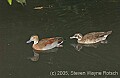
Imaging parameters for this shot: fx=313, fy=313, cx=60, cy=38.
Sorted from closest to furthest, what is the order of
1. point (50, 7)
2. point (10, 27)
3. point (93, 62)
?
1. point (93, 62)
2. point (10, 27)
3. point (50, 7)

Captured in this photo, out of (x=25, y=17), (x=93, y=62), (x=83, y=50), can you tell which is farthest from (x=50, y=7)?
(x=93, y=62)

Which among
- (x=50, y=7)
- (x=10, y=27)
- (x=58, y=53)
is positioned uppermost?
(x=50, y=7)

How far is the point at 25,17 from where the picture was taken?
11.5m

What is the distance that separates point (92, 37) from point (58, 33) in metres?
1.10

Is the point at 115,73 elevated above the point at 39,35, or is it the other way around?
the point at 39,35

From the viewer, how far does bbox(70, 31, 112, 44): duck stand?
9.41 meters

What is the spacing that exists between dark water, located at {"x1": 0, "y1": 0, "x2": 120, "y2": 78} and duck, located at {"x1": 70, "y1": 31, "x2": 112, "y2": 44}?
0.66ft

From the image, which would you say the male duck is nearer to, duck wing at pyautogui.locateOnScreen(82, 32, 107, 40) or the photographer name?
duck wing at pyautogui.locateOnScreen(82, 32, 107, 40)

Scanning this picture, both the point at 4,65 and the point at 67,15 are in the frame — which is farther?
the point at 67,15

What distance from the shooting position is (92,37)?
9.48 m

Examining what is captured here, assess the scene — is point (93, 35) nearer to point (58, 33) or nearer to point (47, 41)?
point (58, 33)

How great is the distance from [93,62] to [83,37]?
172 centimetres

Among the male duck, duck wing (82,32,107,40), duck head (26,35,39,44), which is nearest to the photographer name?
the male duck

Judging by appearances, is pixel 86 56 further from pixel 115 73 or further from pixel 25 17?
pixel 25 17
